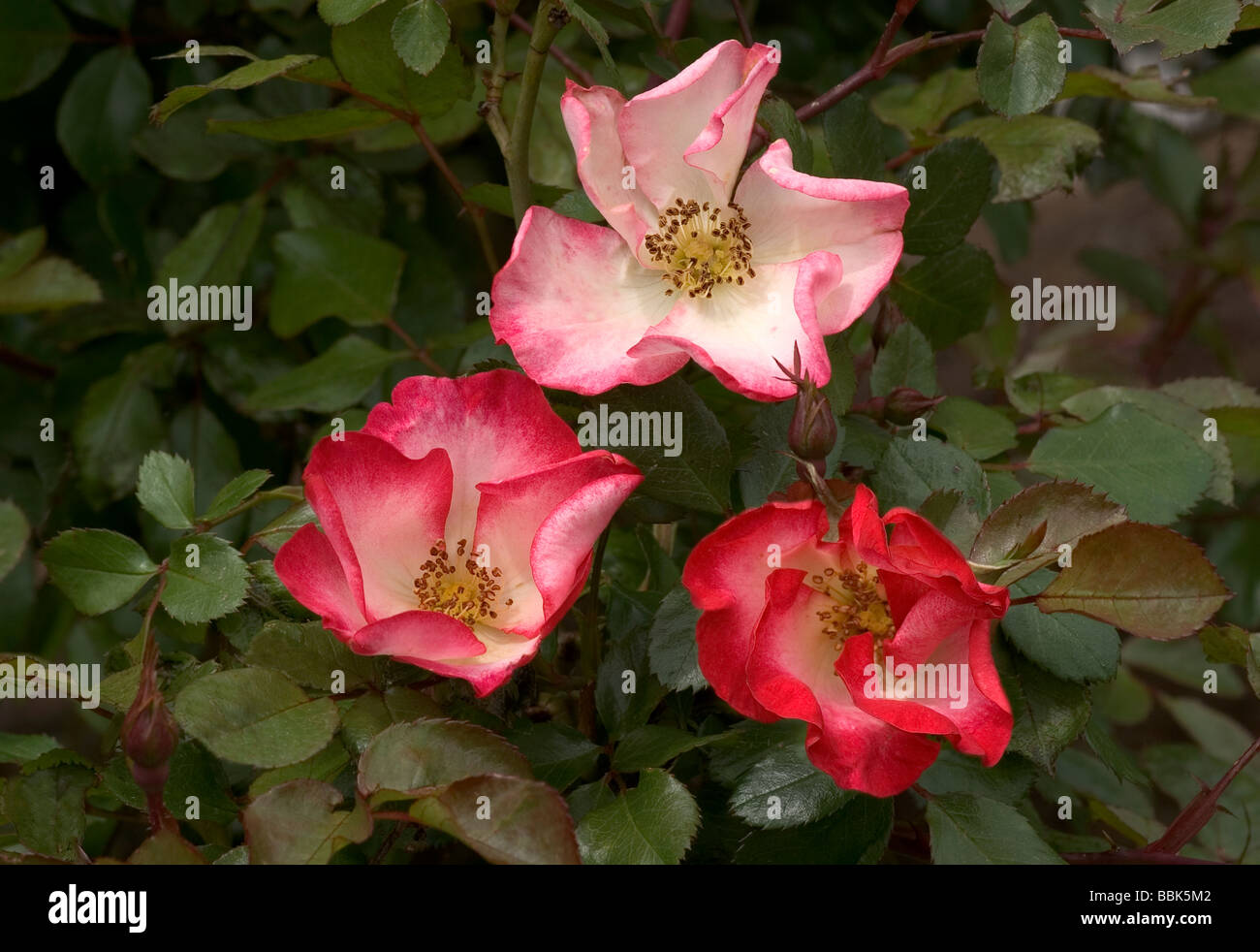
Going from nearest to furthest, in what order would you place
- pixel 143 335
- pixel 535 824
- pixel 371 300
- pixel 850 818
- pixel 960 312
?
1. pixel 535 824
2. pixel 850 818
3. pixel 960 312
4. pixel 371 300
5. pixel 143 335

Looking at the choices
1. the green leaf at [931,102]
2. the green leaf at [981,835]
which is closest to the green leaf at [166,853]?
the green leaf at [981,835]

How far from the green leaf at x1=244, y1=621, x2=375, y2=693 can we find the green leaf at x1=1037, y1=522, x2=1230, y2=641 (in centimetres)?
32

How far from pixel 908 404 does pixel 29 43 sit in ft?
2.64

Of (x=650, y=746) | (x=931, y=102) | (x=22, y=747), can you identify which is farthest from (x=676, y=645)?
(x=931, y=102)

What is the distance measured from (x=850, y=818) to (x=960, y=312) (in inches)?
13.2

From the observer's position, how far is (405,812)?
0.52m

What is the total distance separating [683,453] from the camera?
1.96ft

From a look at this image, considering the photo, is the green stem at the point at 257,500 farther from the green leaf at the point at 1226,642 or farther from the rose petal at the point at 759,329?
the green leaf at the point at 1226,642

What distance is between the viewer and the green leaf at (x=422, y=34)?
0.58m

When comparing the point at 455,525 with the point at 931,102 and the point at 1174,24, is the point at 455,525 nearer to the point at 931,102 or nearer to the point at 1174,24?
the point at 1174,24

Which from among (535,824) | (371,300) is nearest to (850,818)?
(535,824)

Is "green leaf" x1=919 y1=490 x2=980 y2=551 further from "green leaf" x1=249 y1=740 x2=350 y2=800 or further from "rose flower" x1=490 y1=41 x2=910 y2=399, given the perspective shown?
"green leaf" x1=249 y1=740 x2=350 y2=800

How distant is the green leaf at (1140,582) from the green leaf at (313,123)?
1.48 feet
